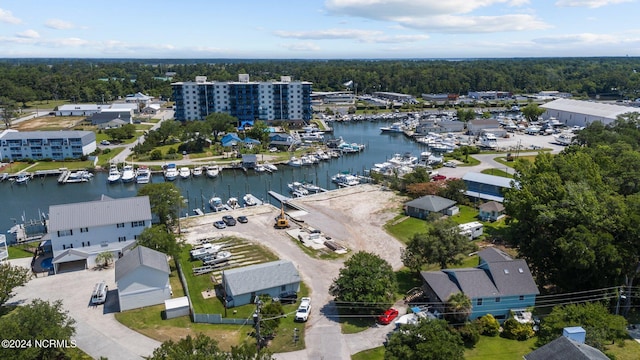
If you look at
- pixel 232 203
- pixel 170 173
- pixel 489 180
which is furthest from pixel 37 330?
pixel 489 180

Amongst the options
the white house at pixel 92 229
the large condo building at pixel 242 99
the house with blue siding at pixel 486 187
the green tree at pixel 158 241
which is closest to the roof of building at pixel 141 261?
the green tree at pixel 158 241

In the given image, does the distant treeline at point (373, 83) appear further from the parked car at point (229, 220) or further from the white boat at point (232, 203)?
the parked car at point (229, 220)

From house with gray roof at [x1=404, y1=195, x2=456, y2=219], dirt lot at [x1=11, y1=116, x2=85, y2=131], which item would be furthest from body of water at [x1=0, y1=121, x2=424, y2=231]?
dirt lot at [x1=11, y1=116, x2=85, y2=131]

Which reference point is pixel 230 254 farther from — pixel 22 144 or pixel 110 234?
pixel 22 144

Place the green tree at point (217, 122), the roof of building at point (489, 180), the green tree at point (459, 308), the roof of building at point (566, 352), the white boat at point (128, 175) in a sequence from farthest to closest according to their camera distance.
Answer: the green tree at point (217, 122)
the white boat at point (128, 175)
the roof of building at point (489, 180)
the green tree at point (459, 308)
the roof of building at point (566, 352)

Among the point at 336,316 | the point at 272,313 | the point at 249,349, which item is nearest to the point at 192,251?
the point at 272,313
